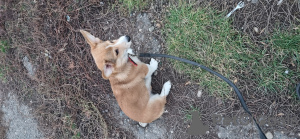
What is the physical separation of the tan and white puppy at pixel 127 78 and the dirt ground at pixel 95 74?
19.0 inches

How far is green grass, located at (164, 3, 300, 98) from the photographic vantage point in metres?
2.79

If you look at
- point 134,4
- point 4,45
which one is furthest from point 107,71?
point 4,45

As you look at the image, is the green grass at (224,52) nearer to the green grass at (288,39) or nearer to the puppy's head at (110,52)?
the green grass at (288,39)

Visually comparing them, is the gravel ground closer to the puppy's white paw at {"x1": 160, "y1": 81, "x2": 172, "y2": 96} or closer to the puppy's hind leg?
the puppy's hind leg

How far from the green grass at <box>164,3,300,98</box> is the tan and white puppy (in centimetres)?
74

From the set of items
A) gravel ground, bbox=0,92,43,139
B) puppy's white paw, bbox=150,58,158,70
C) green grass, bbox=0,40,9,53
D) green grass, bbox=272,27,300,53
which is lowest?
gravel ground, bbox=0,92,43,139

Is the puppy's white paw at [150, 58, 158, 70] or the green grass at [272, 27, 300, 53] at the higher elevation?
A: the green grass at [272, 27, 300, 53]

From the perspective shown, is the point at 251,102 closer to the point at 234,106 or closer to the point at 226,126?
the point at 234,106

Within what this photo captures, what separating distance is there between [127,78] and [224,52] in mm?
1685

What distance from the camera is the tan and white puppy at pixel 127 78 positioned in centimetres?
298

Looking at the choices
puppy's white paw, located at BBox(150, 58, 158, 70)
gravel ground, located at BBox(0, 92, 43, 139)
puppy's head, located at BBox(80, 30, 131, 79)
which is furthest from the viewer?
gravel ground, located at BBox(0, 92, 43, 139)

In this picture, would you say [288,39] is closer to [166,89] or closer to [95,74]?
[166,89]

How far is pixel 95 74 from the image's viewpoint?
4090mm

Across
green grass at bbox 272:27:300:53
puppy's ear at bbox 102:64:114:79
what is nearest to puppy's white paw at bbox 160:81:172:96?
puppy's ear at bbox 102:64:114:79
